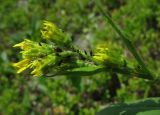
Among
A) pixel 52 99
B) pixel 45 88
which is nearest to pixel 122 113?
pixel 52 99

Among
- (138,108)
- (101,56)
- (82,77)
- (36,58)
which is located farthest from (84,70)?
(82,77)

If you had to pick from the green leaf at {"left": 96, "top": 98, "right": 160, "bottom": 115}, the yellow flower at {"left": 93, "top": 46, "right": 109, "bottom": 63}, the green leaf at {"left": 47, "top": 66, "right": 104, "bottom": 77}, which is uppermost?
the yellow flower at {"left": 93, "top": 46, "right": 109, "bottom": 63}

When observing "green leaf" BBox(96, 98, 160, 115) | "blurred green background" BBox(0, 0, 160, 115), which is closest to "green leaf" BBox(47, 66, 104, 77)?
"green leaf" BBox(96, 98, 160, 115)

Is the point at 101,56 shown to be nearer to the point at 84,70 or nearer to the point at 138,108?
the point at 84,70

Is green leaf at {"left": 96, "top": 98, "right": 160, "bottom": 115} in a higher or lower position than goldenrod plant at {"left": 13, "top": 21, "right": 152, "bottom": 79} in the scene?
lower

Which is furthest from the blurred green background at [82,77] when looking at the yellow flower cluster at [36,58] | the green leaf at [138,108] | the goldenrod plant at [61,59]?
the yellow flower cluster at [36,58]

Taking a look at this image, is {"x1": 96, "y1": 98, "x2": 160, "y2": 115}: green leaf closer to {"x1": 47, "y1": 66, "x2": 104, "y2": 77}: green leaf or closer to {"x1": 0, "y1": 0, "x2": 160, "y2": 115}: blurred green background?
{"x1": 47, "y1": 66, "x2": 104, "y2": 77}: green leaf
